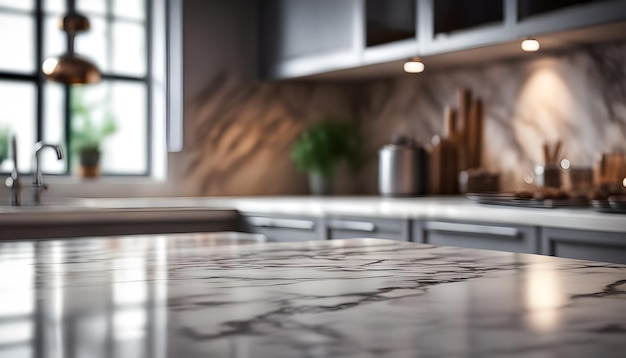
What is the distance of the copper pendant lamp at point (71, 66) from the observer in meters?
3.30

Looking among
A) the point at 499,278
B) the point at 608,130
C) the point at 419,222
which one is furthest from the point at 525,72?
the point at 499,278

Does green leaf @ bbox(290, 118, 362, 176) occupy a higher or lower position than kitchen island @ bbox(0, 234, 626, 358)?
higher

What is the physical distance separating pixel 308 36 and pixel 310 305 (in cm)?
318

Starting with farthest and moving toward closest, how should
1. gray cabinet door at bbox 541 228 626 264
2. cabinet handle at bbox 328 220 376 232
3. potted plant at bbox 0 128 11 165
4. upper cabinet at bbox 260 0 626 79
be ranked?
potted plant at bbox 0 128 11 165 < cabinet handle at bbox 328 220 376 232 < upper cabinet at bbox 260 0 626 79 < gray cabinet door at bbox 541 228 626 264

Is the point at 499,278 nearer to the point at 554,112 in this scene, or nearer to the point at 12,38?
the point at 554,112

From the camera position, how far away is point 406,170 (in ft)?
11.7

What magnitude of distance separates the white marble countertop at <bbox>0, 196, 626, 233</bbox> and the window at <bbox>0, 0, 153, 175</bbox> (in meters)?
0.37

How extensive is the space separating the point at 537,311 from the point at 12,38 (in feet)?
11.9

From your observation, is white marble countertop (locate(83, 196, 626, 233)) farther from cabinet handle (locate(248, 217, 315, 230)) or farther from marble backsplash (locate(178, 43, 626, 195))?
marble backsplash (locate(178, 43, 626, 195))

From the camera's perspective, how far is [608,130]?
10.4 ft

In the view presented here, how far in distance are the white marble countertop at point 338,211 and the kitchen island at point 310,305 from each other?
114 centimetres

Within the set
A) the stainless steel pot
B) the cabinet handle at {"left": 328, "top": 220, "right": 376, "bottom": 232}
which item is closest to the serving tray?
the cabinet handle at {"left": 328, "top": 220, "right": 376, "bottom": 232}

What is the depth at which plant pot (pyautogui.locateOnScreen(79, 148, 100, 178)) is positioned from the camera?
393 centimetres

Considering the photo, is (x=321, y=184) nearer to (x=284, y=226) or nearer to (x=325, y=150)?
(x=325, y=150)
